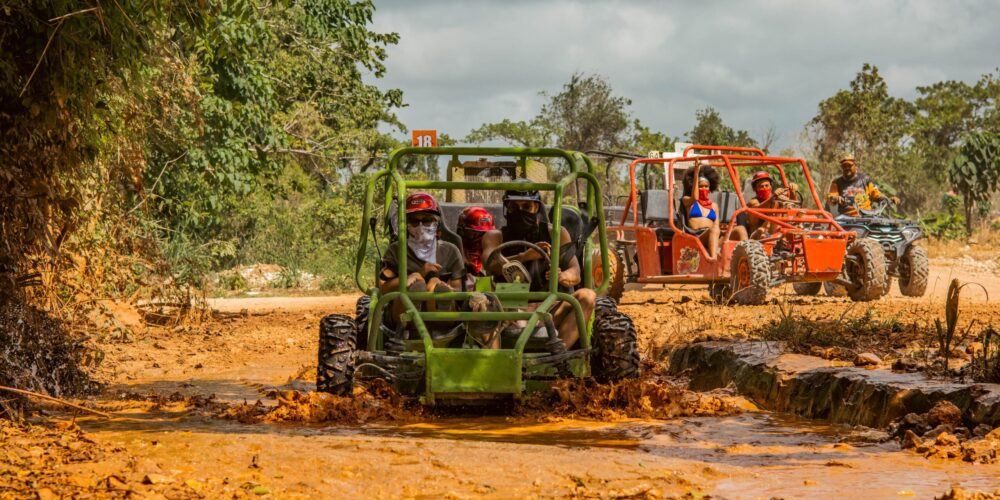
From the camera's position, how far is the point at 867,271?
587 inches

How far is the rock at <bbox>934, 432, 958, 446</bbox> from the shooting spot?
614cm

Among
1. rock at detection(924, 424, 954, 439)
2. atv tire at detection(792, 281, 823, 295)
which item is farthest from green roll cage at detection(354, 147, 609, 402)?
atv tire at detection(792, 281, 823, 295)

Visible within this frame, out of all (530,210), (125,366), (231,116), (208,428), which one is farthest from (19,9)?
(231,116)

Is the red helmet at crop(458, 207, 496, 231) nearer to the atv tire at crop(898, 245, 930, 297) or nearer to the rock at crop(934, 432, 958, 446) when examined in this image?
the rock at crop(934, 432, 958, 446)

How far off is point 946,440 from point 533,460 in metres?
2.04

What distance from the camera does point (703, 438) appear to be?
711 centimetres

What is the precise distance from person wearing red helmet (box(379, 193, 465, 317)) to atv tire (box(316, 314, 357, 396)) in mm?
435

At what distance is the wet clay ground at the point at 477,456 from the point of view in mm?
5137

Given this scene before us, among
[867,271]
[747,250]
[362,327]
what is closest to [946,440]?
[362,327]

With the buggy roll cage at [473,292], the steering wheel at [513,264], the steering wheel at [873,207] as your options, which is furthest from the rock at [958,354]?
the steering wheel at [873,207]

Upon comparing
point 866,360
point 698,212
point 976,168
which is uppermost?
point 976,168

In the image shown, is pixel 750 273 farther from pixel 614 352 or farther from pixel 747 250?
pixel 614 352

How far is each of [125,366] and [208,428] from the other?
4.29 metres

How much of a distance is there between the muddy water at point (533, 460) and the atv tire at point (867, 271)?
25.3 feet
